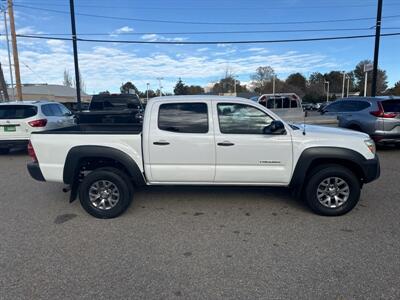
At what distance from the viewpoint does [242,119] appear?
4508 mm

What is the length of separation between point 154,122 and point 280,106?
20.7 meters

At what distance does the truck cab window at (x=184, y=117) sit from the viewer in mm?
4512

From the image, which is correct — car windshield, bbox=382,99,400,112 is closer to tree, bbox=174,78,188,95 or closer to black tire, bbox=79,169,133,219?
black tire, bbox=79,169,133,219

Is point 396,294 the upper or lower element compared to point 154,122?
lower

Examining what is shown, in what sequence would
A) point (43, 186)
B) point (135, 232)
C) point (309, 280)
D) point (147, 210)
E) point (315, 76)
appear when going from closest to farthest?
point (309, 280) → point (135, 232) → point (147, 210) → point (43, 186) → point (315, 76)

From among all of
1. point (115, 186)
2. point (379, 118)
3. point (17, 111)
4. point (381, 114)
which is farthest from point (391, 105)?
point (17, 111)

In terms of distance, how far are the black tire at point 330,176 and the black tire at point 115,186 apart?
2.67 metres

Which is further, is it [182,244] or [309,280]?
[182,244]

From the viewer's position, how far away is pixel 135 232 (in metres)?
4.07

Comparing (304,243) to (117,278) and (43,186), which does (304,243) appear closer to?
(117,278)

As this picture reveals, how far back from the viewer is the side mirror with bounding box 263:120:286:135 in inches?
171

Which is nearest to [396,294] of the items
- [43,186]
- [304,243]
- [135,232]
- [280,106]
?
[304,243]

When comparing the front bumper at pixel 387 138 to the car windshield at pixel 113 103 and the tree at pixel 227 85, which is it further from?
the tree at pixel 227 85

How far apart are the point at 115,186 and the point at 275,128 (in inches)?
97.2
